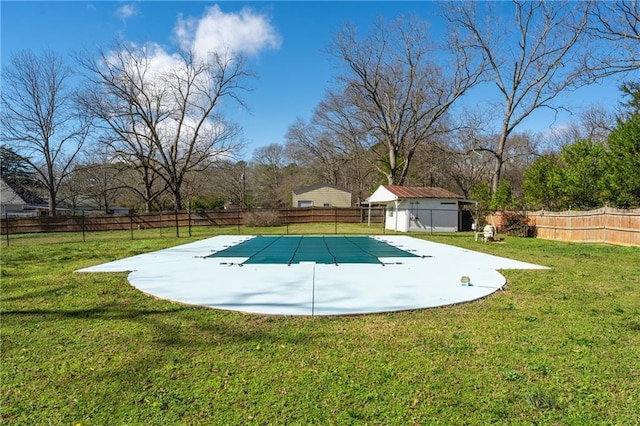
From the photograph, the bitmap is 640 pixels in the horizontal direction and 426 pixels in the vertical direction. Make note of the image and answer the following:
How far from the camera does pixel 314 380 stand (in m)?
2.69

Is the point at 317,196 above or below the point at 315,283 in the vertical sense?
above

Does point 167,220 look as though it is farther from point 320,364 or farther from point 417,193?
point 320,364

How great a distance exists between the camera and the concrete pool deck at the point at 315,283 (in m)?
4.75

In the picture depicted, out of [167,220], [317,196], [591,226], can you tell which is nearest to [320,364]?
[591,226]

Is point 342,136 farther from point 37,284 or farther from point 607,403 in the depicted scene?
point 607,403

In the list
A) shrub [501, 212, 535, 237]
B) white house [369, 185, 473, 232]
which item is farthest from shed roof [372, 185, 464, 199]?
shrub [501, 212, 535, 237]

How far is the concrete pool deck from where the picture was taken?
4754 millimetres

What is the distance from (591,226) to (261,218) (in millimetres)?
18266

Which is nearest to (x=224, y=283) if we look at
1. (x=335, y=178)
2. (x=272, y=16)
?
(x=272, y=16)

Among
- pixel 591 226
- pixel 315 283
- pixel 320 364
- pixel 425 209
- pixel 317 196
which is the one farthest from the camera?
pixel 317 196

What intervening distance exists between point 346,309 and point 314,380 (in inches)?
72.2

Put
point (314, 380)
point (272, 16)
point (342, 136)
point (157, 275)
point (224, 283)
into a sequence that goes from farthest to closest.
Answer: point (342, 136)
point (272, 16)
point (157, 275)
point (224, 283)
point (314, 380)

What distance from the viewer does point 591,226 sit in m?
14.3

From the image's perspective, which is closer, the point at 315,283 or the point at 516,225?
the point at 315,283
